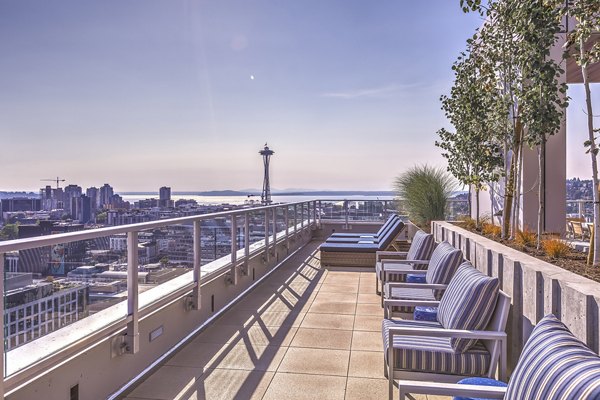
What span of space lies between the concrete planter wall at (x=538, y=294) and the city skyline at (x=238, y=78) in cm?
362

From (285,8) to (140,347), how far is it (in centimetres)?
738

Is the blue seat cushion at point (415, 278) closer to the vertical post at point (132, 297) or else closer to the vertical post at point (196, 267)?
the vertical post at point (196, 267)

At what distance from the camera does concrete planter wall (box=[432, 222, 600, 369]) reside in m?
2.00

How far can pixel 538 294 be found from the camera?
250cm

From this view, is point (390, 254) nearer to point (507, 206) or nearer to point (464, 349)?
point (507, 206)

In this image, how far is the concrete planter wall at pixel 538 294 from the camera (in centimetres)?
200

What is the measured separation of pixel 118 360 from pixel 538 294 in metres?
2.68

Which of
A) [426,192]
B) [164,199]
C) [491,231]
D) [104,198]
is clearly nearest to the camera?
[164,199]

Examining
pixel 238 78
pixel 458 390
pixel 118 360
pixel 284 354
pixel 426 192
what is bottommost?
pixel 284 354

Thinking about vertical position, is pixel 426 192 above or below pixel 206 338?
above

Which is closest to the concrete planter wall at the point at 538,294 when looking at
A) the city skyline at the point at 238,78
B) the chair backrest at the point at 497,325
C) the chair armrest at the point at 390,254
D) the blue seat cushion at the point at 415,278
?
the chair backrest at the point at 497,325

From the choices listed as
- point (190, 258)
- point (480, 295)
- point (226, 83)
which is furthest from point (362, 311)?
point (226, 83)

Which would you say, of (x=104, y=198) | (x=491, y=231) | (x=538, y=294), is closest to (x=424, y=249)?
(x=491, y=231)

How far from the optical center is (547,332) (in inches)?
64.0
